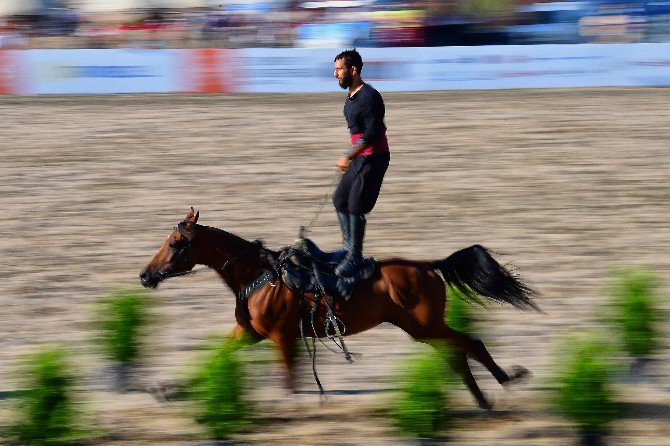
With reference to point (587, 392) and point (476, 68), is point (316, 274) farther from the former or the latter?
point (476, 68)

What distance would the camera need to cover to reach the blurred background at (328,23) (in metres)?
22.3

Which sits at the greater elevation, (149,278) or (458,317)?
(149,278)

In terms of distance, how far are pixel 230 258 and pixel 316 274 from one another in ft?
1.97

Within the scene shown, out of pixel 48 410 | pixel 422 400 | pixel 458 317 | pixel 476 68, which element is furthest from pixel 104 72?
pixel 422 400

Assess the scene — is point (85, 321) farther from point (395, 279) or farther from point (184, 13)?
point (184, 13)

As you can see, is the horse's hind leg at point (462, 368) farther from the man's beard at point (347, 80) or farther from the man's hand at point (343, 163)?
the man's beard at point (347, 80)

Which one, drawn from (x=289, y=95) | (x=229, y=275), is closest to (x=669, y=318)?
(x=229, y=275)

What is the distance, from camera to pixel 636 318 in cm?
860

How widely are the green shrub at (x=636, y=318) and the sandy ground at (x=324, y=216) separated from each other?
26 centimetres

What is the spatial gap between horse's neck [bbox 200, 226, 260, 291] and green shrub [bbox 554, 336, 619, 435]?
7.47 feet

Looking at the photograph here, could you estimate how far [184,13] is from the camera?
2402cm

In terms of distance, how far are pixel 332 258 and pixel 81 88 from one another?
51.4 feet

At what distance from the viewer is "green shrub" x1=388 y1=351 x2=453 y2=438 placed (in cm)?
671

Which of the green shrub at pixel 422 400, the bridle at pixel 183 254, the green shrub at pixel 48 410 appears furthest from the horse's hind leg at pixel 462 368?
the green shrub at pixel 48 410
